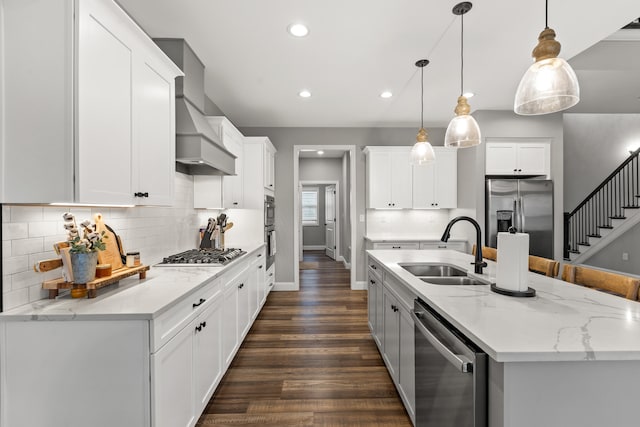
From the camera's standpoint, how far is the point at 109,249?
1.79 m

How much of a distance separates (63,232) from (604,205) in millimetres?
8015

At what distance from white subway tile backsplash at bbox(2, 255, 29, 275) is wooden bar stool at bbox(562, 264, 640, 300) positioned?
287 cm

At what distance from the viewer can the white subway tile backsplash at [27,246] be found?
1363 mm

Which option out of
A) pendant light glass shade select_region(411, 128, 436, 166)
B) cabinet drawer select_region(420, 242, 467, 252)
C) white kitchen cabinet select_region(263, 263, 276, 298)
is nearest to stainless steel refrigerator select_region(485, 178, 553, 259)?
cabinet drawer select_region(420, 242, 467, 252)

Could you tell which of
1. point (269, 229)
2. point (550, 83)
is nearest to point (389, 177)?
point (269, 229)

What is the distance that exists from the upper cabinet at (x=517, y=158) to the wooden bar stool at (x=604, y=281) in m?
2.82

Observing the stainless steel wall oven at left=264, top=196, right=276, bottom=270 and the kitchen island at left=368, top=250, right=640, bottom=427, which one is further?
the stainless steel wall oven at left=264, top=196, right=276, bottom=270

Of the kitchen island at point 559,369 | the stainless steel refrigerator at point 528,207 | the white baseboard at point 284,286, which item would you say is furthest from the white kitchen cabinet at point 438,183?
the kitchen island at point 559,369

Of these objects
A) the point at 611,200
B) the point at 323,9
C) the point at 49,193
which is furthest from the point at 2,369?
the point at 611,200

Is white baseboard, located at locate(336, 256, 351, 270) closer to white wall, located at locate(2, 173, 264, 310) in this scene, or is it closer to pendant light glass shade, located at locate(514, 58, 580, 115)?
white wall, located at locate(2, 173, 264, 310)

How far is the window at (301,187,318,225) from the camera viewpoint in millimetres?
9820

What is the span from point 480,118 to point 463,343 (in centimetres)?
413

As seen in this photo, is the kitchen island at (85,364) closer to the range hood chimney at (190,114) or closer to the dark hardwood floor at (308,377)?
the dark hardwood floor at (308,377)

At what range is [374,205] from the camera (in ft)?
16.0
